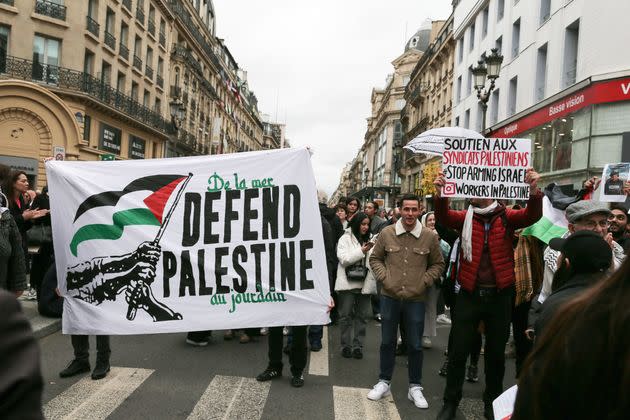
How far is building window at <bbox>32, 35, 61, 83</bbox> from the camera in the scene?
78.2 feet

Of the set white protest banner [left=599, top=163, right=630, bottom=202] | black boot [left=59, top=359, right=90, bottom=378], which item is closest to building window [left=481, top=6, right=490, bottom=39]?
white protest banner [left=599, top=163, right=630, bottom=202]

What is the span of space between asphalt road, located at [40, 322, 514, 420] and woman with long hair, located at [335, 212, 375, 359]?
0.32 m

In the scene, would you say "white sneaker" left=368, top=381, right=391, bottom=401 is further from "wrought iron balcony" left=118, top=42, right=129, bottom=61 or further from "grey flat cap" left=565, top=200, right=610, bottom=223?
"wrought iron balcony" left=118, top=42, right=129, bottom=61

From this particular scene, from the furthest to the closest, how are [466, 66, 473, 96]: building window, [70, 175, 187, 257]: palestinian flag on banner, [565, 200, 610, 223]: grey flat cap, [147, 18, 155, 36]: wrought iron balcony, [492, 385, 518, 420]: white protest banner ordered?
[147, 18, 155, 36]: wrought iron balcony → [466, 66, 473, 96]: building window → [70, 175, 187, 257]: palestinian flag on banner → [565, 200, 610, 223]: grey flat cap → [492, 385, 518, 420]: white protest banner

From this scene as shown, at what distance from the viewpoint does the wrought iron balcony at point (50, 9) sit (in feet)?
77.7

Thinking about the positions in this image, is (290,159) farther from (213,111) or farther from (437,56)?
(213,111)

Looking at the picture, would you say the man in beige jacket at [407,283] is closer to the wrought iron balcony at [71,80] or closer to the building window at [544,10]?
the building window at [544,10]

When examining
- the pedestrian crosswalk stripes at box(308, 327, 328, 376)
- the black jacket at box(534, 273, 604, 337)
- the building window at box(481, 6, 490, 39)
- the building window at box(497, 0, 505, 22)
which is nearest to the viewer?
the black jacket at box(534, 273, 604, 337)

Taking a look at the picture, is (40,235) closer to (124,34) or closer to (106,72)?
(106,72)

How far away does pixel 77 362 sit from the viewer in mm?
5004

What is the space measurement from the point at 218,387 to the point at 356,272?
7.84 ft

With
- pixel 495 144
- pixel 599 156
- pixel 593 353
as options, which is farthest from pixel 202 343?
pixel 599 156

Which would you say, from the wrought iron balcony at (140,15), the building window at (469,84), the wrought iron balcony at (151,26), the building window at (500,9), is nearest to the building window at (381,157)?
the building window at (469,84)

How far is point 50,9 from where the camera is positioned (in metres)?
24.0
